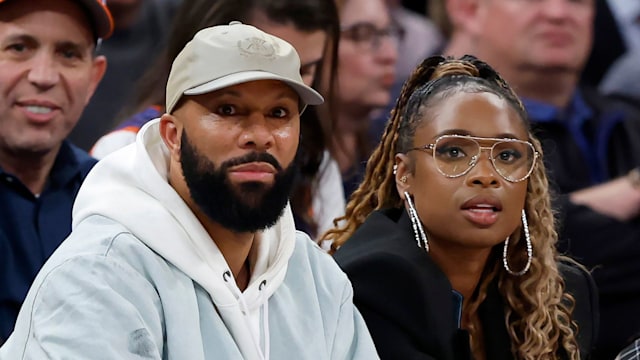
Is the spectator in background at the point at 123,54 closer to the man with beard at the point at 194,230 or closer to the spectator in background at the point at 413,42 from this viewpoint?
the spectator in background at the point at 413,42

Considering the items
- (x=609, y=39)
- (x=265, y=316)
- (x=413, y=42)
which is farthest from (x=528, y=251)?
(x=609, y=39)

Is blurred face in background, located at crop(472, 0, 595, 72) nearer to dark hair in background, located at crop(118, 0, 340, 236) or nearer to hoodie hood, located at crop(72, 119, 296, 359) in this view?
dark hair in background, located at crop(118, 0, 340, 236)

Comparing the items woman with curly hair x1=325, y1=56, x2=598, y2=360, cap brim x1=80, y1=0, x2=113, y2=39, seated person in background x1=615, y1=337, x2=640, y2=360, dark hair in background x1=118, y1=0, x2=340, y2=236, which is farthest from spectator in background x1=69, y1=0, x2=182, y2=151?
seated person in background x1=615, y1=337, x2=640, y2=360

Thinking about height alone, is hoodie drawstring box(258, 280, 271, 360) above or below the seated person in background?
above

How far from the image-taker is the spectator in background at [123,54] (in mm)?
4676

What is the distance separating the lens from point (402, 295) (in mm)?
2996

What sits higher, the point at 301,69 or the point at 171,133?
the point at 171,133

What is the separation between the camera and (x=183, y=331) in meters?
2.46

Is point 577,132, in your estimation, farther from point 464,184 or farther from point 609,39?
point 464,184

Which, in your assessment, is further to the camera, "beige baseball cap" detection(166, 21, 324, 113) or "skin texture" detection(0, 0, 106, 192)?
"skin texture" detection(0, 0, 106, 192)

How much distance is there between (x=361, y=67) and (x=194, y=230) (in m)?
2.32

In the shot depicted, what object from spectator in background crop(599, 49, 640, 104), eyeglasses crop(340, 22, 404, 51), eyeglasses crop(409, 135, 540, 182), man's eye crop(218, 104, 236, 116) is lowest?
spectator in background crop(599, 49, 640, 104)

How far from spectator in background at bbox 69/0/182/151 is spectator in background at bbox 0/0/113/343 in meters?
1.17

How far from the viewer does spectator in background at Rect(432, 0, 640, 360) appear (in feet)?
13.8
